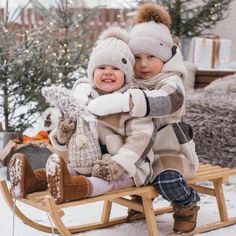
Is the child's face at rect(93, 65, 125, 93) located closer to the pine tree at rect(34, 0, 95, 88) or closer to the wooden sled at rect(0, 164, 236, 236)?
the wooden sled at rect(0, 164, 236, 236)

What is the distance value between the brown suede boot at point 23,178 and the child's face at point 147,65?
1.91 ft

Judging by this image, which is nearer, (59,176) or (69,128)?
(59,176)

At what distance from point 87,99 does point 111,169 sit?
311mm

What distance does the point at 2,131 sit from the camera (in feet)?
11.7

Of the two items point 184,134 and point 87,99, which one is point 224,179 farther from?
point 87,99

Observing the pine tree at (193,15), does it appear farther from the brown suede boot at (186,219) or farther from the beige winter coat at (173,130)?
the brown suede boot at (186,219)

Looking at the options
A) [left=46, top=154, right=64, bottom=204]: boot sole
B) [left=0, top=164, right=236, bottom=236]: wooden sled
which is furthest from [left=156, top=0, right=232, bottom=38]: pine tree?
[left=46, top=154, right=64, bottom=204]: boot sole

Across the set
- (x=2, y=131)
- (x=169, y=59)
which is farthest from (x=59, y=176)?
(x=2, y=131)

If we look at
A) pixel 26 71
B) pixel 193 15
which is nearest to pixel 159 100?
pixel 26 71

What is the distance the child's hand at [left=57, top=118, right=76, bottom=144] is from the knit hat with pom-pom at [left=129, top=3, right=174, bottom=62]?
0.40 metres

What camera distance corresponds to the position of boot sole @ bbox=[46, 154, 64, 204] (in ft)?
6.15

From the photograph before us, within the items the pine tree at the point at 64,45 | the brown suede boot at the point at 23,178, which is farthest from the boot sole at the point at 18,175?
the pine tree at the point at 64,45

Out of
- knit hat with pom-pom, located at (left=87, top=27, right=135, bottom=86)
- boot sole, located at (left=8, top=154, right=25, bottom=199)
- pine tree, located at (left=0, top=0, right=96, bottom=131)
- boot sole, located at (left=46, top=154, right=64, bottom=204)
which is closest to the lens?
boot sole, located at (left=46, top=154, right=64, bottom=204)

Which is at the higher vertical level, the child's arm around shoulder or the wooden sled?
the child's arm around shoulder
